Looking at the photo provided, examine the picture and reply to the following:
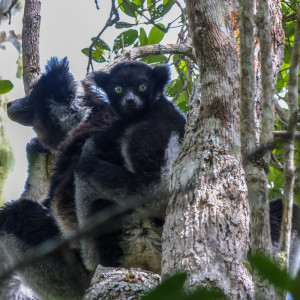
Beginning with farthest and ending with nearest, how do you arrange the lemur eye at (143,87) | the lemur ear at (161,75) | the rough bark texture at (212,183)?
1. the lemur ear at (161,75)
2. the lemur eye at (143,87)
3. the rough bark texture at (212,183)

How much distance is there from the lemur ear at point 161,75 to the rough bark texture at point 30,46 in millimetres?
1307

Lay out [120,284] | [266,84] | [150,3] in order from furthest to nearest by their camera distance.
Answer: [150,3] → [120,284] → [266,84]

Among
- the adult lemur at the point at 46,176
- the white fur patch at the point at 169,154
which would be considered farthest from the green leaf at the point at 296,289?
the adult lemur at the point at 46,176

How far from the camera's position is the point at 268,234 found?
175 centimetres

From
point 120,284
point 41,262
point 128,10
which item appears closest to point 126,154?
point 41,262

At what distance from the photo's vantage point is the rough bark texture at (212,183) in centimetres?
185

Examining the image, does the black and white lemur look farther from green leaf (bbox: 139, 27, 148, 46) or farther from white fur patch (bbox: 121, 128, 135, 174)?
green leaf (bbox: 139, 27, 148, 46)

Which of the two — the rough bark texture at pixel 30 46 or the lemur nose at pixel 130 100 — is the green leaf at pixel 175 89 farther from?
the rough bark texture at pixel 30 46

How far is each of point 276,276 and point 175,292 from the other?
0.18 meters

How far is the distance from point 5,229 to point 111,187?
1.20m

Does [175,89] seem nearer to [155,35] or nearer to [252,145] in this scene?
[155,35]

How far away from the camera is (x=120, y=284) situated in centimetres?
234

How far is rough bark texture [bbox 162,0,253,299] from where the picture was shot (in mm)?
1849

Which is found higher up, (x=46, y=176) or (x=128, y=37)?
(x=128, y=37)
